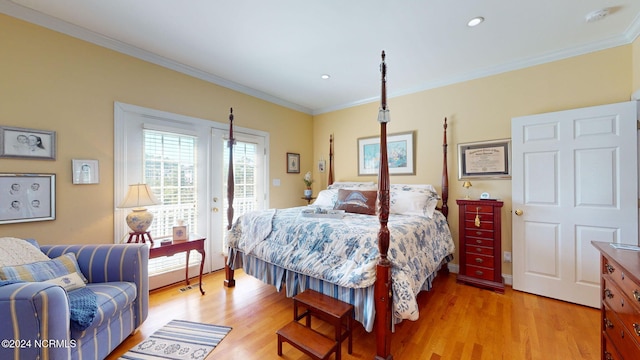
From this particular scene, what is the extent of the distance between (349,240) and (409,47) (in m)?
2.11

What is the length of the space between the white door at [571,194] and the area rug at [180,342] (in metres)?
3.20

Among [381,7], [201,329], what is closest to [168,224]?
Result: [201,329]

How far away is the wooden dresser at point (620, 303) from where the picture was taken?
1044 millimetres

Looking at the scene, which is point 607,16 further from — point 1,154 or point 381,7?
point 1,154

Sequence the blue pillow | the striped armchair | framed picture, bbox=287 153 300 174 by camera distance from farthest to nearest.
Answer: framed picture, bbox=287 153 300 174, the blue pillow, the striped armchair

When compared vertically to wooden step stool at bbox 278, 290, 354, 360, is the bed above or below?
above

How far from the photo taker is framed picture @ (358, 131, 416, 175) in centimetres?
362

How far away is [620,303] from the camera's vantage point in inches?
46.7

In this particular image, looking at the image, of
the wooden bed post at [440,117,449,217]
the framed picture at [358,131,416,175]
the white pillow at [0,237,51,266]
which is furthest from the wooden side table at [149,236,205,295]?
the wooden bed post at [440,117,449,217]

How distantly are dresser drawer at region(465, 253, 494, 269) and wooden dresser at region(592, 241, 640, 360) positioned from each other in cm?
135

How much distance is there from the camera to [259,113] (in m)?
3.86

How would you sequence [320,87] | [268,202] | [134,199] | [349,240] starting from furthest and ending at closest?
[268,202]
[320,87]
[134,199]
[349,240]

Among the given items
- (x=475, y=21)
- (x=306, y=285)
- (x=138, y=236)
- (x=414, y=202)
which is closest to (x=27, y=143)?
(x=138, y=236)

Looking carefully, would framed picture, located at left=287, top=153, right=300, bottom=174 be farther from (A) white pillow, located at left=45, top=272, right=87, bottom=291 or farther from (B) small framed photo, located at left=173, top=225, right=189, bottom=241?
(A) white pillow, located at left=45, top=272, right=87, bottom=291
